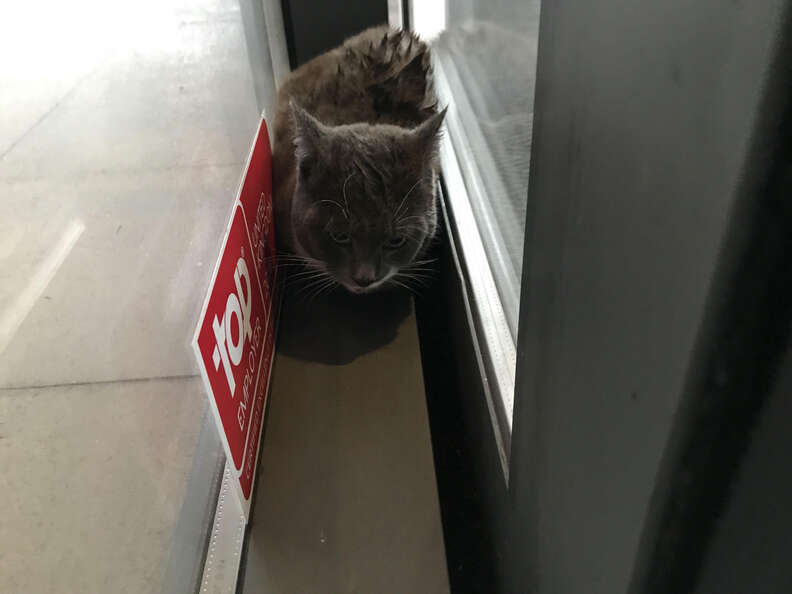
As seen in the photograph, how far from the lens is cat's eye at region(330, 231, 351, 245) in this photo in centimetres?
92

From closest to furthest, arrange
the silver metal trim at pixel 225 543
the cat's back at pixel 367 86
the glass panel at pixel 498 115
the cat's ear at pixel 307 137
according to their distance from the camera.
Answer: the silver metal trim at pixel 225 543 → the glass panel at pixel 498 115 → the cat's ear at pixel 307 137 → the cat's back at pixel 367 86

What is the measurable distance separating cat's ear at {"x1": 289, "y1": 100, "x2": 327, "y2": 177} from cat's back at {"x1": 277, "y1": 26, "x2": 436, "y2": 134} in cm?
20

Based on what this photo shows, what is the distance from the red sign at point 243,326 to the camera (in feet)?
1.75

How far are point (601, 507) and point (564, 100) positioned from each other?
213 millimetres

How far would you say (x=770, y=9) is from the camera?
171 mm

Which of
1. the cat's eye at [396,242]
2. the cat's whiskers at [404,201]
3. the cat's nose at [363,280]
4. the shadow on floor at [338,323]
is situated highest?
the cat's whiskers at [404,201]

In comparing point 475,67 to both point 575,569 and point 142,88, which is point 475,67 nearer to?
point 142,88

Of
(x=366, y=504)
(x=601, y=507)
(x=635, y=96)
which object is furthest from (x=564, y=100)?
(x=366, y=504)

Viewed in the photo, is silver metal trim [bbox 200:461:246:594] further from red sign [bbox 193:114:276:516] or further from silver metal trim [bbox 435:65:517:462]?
silver metal trim [bbox 435:65:517:462]

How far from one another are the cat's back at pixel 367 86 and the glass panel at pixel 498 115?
0.10 metres

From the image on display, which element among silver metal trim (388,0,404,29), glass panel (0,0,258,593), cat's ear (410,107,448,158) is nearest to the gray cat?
cat's ear (410,107,448,158)

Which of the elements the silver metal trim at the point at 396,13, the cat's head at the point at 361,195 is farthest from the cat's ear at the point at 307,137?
the silver metal trim at the point at 396,13

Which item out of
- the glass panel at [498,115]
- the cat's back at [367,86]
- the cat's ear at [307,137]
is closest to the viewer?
the glass panel at [498,115]

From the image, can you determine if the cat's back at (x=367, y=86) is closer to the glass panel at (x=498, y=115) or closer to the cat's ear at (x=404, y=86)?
the cat's ear at (x=404, y=86)
